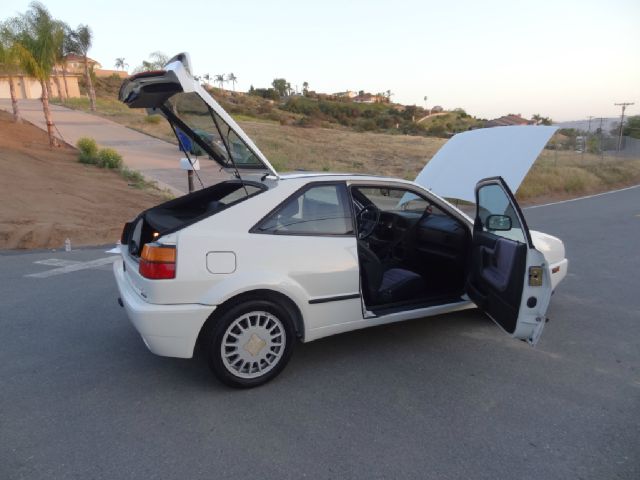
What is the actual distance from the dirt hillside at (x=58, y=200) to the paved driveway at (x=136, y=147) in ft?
5.87

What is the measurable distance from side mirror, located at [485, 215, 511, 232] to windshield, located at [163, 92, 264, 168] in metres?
1.92

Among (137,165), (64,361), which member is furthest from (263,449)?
(137,165)

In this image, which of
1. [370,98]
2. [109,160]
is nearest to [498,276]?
[109,160]

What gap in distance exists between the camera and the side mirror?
381cm

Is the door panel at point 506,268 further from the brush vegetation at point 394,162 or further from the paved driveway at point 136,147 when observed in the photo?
the paved driveway at point 136,147

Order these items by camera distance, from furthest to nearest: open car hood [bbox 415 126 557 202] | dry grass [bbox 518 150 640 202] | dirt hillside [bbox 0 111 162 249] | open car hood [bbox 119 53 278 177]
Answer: dry grass [bbox 518 150 640 202] < dirt hillside [bbox 0 111 162 249] < open car hood [bbox 415 126 557 202] < open car hood [bbox 119 53 278 177]

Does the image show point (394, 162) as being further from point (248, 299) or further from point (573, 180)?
point (248, 299)

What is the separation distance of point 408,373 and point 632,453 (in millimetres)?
1481

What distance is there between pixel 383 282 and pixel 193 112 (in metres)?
2.14

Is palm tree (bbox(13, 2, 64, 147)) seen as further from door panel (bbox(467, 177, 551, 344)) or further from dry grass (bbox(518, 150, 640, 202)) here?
door panel (bbox(467, 177, 551, 344))

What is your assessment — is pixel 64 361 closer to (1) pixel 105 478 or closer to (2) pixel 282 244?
(1) pixel 105 478

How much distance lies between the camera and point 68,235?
28.6 ft

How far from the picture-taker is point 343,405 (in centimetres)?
330

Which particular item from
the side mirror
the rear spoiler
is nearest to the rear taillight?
the rear spoiler
